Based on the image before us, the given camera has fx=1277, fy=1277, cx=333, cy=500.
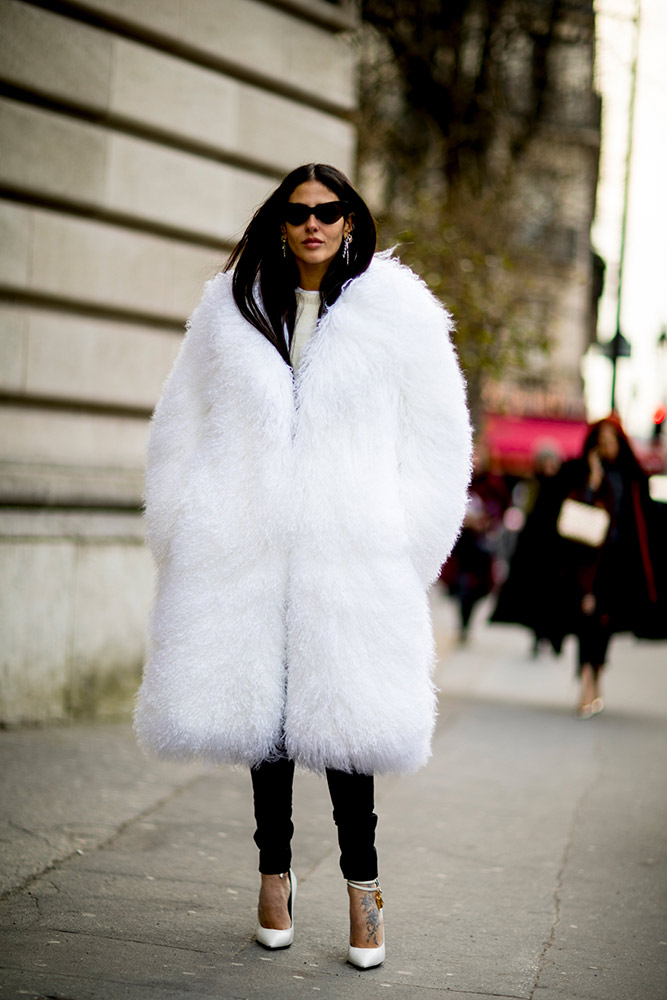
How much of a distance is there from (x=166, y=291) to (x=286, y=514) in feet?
15.2

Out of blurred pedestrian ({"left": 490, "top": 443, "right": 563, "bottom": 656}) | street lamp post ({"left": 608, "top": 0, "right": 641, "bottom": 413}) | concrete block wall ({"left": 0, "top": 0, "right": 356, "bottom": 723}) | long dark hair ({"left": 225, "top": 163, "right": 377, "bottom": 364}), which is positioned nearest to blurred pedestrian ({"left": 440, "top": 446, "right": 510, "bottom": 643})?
blurred pedestrian ({"left": 490, "top": 443, "right": 563, "bottom": 656})

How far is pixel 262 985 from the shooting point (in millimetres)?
3209

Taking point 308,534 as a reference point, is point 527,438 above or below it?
above

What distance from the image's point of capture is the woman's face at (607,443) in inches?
341

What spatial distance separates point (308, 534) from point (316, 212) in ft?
2.89

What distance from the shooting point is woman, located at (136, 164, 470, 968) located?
3234 millimetres

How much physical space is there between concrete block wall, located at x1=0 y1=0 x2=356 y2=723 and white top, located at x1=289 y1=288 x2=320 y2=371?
283 cm

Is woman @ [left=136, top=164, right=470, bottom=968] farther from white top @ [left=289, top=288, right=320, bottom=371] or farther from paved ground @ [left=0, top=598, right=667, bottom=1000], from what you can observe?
paved ground @ [left=0, top=598, right=667, bottom=1000]

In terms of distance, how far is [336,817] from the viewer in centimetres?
337

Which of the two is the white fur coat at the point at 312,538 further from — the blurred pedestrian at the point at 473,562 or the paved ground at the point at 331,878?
the blurred pedestrian at the point at 473,562

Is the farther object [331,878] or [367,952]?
[331,878]

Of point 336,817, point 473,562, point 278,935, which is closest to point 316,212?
point 336,817

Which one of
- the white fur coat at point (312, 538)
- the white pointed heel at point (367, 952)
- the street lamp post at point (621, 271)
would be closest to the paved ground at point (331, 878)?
the white pointed heel at point (367, 952)

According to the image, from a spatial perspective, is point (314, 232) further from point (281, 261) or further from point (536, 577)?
point (536, 577)
